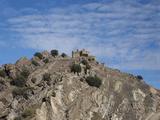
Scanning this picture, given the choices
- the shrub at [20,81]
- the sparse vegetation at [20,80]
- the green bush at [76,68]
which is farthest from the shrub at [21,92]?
the green bush at [76,68]

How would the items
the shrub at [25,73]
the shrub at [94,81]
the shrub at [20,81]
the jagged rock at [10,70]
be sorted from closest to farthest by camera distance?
the shrub at [94,81], the shrub at [20,81], the shrub at [25,73], the jagged rock at [10,70]

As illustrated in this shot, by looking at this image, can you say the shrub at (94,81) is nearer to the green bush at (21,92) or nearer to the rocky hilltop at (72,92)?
the rocky hilltop at (72,92)

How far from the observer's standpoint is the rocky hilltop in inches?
5679

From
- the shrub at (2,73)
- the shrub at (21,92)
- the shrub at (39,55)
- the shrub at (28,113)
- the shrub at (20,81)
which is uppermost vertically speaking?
the shrub at (39,55)

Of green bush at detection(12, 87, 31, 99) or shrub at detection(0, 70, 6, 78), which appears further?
shrub at detection(0, 70, 6, 78)

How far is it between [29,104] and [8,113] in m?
7.34

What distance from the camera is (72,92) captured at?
150875 mm

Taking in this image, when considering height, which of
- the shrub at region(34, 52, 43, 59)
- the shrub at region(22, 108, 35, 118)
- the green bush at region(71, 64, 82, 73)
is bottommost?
the shrub at region(22, 108, 35, 118)

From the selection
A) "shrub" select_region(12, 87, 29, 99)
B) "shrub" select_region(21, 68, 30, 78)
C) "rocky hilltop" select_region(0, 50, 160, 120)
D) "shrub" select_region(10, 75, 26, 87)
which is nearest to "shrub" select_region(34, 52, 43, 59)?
"rocky hilltop" select_region(0, 50, 160, 120)

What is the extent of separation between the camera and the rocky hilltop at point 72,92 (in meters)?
144

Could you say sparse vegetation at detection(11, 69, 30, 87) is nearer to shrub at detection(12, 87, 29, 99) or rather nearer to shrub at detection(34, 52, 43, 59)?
shrub at detection(12, 87, 29, 99)

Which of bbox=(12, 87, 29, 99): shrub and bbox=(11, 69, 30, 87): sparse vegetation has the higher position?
bbox=(11, 69, 30, 87): sparse vegetation

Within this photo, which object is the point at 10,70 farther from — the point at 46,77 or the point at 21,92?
the point at 21,92

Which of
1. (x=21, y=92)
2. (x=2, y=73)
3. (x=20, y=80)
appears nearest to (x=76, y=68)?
(x=20, y=80)
